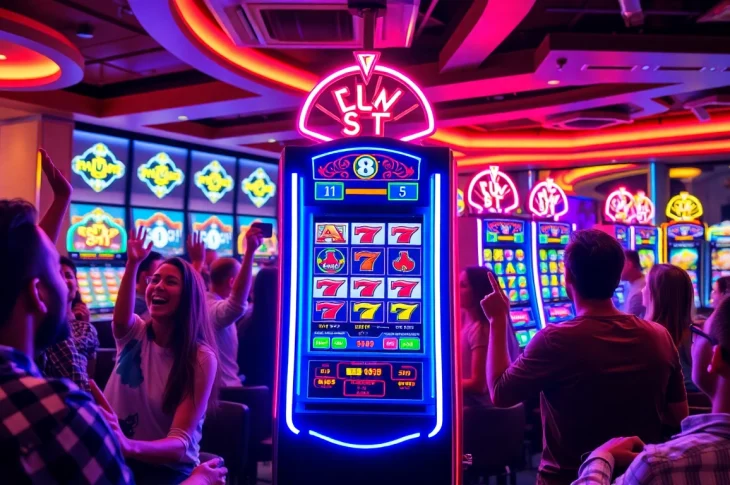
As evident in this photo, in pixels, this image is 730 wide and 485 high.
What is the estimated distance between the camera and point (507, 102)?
344 inches

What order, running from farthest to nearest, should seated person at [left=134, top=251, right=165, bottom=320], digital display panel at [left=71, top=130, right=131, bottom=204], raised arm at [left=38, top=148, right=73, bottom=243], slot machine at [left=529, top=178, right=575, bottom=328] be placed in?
digital display panel at [left=71, top=130, right=131, bottom=204]
slot machine at [left=529, top=178, right=575, bottom=328]
seated person at [left=134, top=251, right=165, bottom=320]
raised arm at [left=38, top=148, right=73, bottom=243]

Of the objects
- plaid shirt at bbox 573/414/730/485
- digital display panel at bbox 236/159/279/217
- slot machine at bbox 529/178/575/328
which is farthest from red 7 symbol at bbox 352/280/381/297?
digital display panel at bbox 236/159/279/217

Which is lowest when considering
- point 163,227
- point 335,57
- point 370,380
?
point 370,380

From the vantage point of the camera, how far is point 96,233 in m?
8.74

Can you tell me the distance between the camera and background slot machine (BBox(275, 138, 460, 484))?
103 inches

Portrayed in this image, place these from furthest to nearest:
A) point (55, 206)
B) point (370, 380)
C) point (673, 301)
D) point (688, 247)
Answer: point (688, 247) → point (673, 301) → point (370, 380) → point (55, 206)

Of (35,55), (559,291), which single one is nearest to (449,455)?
(559,291)

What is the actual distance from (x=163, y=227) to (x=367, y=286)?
7.57 meters

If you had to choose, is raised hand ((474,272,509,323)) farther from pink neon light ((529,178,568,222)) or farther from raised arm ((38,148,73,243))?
pink neon light ((529,178,568,222))

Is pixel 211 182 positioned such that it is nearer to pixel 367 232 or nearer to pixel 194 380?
pixel 367 232

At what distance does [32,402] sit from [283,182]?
1749 millimetres

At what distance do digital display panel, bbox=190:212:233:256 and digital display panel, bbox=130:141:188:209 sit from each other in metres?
0.35

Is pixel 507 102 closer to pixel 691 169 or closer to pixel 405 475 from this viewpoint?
pixel 691 169

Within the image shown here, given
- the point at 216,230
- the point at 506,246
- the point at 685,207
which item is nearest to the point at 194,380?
the point at 506,246
